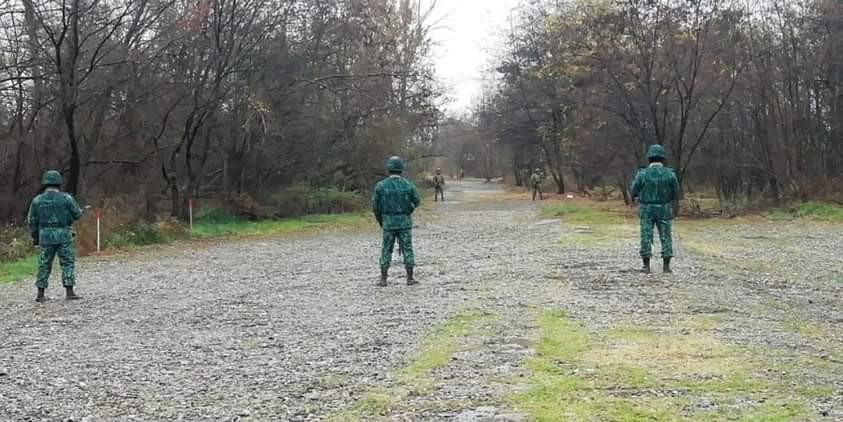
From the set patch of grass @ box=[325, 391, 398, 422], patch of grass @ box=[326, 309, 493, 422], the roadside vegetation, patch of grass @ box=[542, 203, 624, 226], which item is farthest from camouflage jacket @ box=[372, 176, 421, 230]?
patch of grass @ box=[542, 203, 624, 226]

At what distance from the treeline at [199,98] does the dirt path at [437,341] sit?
25.3 feet

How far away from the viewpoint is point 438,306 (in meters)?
10.9

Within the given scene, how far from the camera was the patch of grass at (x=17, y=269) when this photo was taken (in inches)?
623

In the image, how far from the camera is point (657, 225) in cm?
1346

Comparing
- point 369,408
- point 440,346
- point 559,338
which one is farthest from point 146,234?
point 369,408

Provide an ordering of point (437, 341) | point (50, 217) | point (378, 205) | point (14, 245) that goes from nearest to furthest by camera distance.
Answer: point (437, 341), point (50, 217), point (378, 205), point (14, 245)

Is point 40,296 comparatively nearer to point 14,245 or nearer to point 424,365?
point 14,245

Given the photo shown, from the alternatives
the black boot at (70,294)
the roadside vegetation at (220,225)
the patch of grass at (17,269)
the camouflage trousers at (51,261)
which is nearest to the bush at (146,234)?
the roadside vegetation at (220,225)

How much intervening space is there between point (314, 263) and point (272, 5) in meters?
12.4

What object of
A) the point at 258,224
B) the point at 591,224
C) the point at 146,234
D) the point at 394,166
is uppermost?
the point at 394,166

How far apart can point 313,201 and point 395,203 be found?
66.7ft

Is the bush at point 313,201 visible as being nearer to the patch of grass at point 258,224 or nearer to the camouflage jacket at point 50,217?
the patch of grass at point 258,224

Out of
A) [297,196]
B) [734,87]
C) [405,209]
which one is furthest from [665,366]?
[297,196]

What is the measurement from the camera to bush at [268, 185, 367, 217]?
31781 millimetres
